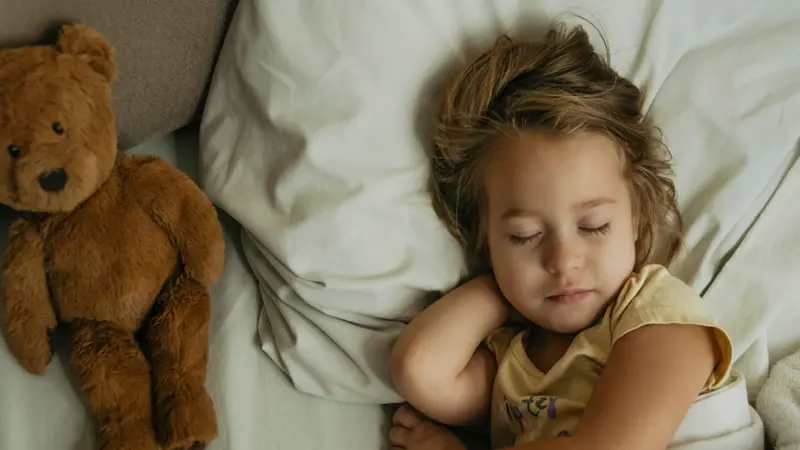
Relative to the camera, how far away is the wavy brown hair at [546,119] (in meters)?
0.90

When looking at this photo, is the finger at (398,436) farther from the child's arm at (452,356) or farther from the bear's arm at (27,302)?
the bear's arm at (27,302)

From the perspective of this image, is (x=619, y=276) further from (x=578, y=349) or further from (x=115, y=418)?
(x=115, y=418)

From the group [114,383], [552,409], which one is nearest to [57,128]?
[114,383]

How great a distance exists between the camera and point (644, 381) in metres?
0.79

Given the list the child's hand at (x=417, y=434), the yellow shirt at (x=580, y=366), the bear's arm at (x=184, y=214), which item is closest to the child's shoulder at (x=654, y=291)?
the yellow shirt at (x=580, y=366)

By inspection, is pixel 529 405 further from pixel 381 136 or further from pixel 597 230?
pixel 381 136

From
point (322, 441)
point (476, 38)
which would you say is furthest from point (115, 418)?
point (476, 38)

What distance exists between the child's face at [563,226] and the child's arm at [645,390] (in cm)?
8

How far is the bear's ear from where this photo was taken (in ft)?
2.62

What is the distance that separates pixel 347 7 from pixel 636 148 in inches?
15.0

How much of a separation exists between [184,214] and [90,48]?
0.66ft

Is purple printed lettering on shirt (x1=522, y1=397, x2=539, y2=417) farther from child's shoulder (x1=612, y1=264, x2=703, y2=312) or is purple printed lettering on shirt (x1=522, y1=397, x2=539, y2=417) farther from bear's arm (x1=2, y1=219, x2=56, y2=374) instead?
bear's arm (x1=2, y1=219, x2=56, y2=374)

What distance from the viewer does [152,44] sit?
91 cm

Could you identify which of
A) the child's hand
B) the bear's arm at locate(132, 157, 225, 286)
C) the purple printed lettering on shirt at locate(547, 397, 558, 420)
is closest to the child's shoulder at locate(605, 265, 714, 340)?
the purple printed lettering on shirt at locate(547, 397, 558, 420)
